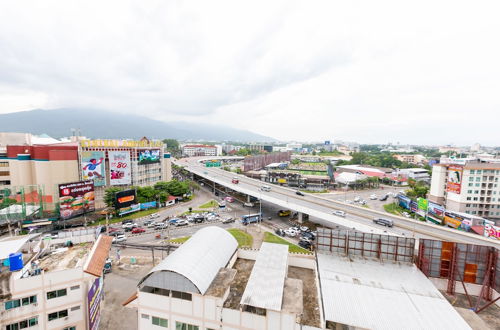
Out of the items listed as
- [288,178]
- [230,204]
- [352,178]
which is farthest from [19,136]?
[352,178]

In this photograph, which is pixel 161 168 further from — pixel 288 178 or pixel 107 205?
pixel 288 178

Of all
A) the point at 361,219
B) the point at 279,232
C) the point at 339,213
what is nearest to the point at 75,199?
the point at 279,232

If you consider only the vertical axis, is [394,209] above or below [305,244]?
below

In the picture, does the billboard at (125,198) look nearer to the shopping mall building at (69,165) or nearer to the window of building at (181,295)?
the shopping mall building at (69,165)

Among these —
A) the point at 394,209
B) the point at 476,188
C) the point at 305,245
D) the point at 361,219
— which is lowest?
the point at 394,209

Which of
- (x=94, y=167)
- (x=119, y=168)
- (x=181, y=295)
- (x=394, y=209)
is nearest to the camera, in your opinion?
(x=181, y=295)

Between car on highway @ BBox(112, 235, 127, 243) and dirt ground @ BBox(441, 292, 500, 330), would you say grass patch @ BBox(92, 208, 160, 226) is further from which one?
dirt ground @ BBox(441, 292, 500, 330)

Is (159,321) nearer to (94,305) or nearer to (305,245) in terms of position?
(94,305)
